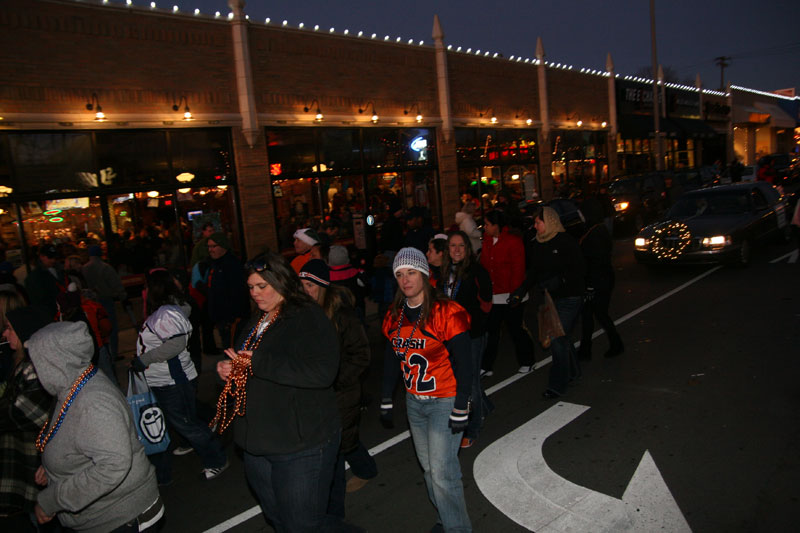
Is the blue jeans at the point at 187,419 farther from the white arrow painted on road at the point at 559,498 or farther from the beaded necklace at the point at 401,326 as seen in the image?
the white arrow painted on road at the point at 559,498

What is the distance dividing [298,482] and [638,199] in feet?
61.8

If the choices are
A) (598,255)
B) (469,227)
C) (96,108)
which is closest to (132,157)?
(96,108)

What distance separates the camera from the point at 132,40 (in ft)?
39.2

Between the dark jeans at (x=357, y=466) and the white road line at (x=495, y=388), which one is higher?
the dark jeans at (x=357, y=466)

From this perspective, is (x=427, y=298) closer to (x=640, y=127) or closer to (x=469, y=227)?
(x=469, y=227)

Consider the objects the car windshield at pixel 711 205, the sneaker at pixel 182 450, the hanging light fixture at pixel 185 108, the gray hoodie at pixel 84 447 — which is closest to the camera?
the gray hoodie at pixel 84 447

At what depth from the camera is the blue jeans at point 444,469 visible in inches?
133

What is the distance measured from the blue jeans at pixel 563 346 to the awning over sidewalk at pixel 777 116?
50.9 m

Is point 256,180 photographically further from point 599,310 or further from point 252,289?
point 252,289

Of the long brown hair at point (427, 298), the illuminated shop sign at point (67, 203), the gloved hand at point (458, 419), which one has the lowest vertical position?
the gloved hand at point (458, 419)

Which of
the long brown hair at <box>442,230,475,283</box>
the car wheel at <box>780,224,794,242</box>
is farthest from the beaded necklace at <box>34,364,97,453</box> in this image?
the car wheel at <box>780,224,794,242</box>

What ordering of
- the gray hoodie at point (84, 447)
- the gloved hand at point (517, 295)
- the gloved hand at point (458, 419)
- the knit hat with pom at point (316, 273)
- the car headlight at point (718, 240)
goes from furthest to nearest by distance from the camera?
the car headlight at point (718, 240) < the gloved hand at point (517, 295) < the knit hat with pom at point (316, 273) < the gloved hand at point (458, 419) < the gray hoodie at point (84, 447)

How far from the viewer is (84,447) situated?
8.61ft

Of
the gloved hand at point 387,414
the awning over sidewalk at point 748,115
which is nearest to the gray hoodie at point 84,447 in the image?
the gloved hand at point 387,414
